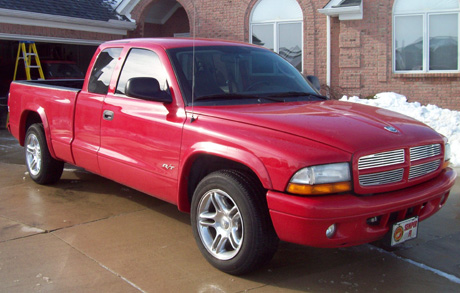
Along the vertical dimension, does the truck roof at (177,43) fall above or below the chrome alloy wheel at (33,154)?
above

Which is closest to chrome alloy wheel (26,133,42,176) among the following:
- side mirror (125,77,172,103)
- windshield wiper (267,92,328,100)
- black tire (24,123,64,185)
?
black tire (24,123,64,185)

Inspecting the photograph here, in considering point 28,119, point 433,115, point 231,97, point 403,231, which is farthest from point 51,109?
point 433,115

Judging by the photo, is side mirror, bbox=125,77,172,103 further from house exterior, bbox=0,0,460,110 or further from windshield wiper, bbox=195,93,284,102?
house exterior, bbox=0,0,460,110

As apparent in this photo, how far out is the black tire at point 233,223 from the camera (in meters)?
3.59

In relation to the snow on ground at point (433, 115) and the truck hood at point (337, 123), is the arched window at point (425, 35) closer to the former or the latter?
the snow on ground at point (433, 115)

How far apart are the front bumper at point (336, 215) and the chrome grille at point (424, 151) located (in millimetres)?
337

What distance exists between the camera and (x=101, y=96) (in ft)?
17.5

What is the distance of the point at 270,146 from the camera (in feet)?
11.6

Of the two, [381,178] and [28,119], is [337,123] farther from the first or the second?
[28,119]

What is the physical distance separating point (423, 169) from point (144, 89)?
7.71 ft

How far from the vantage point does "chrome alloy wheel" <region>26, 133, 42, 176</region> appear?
21.7ft

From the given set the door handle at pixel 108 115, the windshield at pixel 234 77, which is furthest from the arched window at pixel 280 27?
the door handle at pixel 108 115

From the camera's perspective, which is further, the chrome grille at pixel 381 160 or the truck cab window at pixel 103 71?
the truck cab window at pixel 103 71

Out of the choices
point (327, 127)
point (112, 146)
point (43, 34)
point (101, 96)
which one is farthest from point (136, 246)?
point (43, 34)
